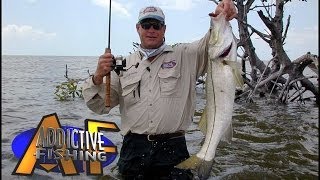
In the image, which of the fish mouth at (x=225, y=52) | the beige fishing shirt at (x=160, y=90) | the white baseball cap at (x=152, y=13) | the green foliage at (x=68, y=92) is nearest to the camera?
the fish mouth at (x=225, y=52)

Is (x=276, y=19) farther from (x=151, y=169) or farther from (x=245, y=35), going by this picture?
(x=151, y=169)

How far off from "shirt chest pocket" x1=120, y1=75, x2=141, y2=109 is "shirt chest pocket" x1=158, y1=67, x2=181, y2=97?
12.9 inches

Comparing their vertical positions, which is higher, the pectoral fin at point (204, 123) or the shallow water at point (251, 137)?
the pectoral fin at point (204, 123)

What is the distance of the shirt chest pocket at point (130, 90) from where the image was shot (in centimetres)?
502

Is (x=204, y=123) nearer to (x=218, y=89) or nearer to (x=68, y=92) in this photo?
(x=218, y=89)

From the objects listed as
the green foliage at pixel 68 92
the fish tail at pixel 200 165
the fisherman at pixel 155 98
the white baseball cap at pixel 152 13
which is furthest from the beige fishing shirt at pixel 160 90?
the green foliage at pixel 68 92

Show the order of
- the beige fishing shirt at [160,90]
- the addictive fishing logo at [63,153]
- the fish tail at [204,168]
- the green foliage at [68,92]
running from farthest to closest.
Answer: the green foliage at [68,92]
the addictive fishing logo at [63,153]
the beige fishing shirt at [160,90]
the fish tail at [204,168]

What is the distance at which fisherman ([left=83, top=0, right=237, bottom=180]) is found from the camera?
4.91m

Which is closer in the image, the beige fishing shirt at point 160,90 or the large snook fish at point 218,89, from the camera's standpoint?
the large snook fish at point 218,89

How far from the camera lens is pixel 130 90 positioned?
506 centimetres

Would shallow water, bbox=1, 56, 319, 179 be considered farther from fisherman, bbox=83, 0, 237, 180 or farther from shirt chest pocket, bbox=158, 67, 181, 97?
shirt chest pocket, bbox=158, 67, 181, 97

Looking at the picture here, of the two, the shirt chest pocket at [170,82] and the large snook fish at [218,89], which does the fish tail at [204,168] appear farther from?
the shirt chest pocket at [170,82]

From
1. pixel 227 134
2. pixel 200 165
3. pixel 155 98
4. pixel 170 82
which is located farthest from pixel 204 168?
pixel 170 82

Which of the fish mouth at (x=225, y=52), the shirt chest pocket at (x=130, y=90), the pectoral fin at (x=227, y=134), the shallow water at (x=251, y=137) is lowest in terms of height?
the shallow water at (x=251, y=137)
